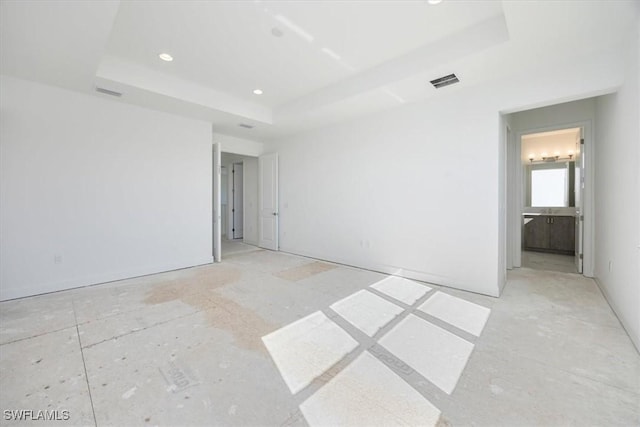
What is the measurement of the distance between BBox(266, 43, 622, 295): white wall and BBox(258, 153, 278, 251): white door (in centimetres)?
119

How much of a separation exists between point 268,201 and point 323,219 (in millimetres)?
1859

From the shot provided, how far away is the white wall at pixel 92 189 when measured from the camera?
3.40m

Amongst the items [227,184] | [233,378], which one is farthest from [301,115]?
[227,184]

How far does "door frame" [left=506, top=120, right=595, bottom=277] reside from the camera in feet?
13.8

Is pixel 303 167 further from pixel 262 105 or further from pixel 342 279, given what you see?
pixel 342 279

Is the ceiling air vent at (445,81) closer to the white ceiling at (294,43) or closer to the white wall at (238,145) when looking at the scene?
the white ceiling at (294,43)

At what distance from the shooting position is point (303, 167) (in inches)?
232

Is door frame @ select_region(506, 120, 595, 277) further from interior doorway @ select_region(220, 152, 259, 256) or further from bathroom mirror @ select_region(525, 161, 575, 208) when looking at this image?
interior doorway @ select_region(220, 152, 259, 256)

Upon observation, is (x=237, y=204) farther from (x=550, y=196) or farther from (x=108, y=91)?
(x=550, y=196)

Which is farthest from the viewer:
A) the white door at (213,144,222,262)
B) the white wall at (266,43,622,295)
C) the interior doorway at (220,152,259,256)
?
the interior doorway at (220,152,259,256)

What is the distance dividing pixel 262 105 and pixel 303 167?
5.02ft

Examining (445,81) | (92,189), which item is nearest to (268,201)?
(92,189)

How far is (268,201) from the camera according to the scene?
6695 millimetres

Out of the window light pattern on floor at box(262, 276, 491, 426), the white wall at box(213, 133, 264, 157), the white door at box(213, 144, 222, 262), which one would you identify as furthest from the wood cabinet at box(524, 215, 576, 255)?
the white door at box(213, 144, 222, 262)
